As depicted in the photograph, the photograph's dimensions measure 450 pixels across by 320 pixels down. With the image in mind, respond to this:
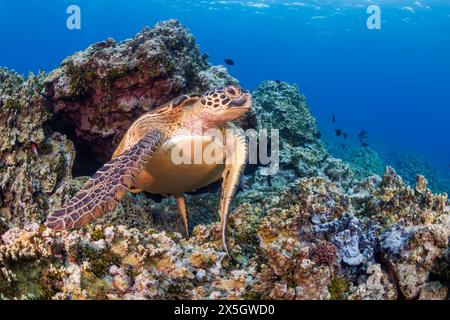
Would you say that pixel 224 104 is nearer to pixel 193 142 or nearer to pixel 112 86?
pixel 193 142

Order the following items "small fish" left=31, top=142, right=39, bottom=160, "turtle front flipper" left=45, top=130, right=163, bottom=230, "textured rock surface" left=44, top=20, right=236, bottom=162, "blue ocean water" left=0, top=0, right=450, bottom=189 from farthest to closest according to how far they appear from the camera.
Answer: "blue ocean water" left=0, top=0, right=450, bottom=189 < "textured rock surface" left=44, top=20, right=236, bottom=162 < "small fish" left=31, top=142, right=39, bottom=160 < "turtle front flipper" left=45, top=130, right=163, bottom=230

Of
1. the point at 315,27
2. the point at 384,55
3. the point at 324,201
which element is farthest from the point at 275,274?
the point at 384,55

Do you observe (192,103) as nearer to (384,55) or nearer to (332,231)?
(332,231)

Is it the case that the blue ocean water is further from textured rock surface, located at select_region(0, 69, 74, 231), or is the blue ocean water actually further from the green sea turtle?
textured rock surface, located at select_region(0, 69, 74, 231)

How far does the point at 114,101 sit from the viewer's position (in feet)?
16.7

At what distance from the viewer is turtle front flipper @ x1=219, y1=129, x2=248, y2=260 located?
3.39m

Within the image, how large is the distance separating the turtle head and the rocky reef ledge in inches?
43.1

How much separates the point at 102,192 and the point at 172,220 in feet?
7.11

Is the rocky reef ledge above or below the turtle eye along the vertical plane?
below

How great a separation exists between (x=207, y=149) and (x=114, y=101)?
6.46 feet

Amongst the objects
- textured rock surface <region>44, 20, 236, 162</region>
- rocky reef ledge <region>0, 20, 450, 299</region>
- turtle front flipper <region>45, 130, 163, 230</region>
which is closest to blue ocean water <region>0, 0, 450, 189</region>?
rocky reef ledge <region>0, 20, 450, 299</region>

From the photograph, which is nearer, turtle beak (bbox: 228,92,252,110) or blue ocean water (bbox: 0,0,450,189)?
turtle beak (bbox: 228,92,252,110)

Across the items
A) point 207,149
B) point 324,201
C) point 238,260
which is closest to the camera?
point 238,260

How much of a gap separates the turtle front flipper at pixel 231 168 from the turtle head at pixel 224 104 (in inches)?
11.6
